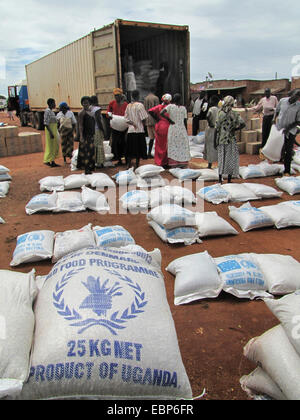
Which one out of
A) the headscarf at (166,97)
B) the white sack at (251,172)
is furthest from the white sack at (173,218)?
the headscarf at (166,97)

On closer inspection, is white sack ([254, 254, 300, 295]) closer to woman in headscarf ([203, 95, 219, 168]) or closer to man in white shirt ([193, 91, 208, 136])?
woman in headscarf ([203, 95, 219, 168])

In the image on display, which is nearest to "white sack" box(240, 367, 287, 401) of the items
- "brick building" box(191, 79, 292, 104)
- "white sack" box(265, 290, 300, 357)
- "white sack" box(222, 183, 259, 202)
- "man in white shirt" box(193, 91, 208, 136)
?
"white sack" box(265, 290, 300, 357)

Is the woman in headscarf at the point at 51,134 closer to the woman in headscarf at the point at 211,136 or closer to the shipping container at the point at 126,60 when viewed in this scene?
the shipping container at the point at 126,60

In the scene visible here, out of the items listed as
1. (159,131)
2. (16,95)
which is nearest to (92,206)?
(159,131)

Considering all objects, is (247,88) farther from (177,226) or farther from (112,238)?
(112,238)

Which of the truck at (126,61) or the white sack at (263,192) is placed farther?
the truck at (126,61)

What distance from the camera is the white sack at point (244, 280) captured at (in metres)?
2.46

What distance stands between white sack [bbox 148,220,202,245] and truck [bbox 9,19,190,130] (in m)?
5.35

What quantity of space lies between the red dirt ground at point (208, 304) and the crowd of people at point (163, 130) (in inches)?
37.9

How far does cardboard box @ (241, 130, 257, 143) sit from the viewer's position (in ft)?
26.1

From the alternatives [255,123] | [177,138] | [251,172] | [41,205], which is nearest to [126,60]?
[255,123]

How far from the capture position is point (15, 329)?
1.43 m

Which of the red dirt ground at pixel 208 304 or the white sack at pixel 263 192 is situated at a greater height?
the white sack at pixel 263 192

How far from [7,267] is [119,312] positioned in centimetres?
194
